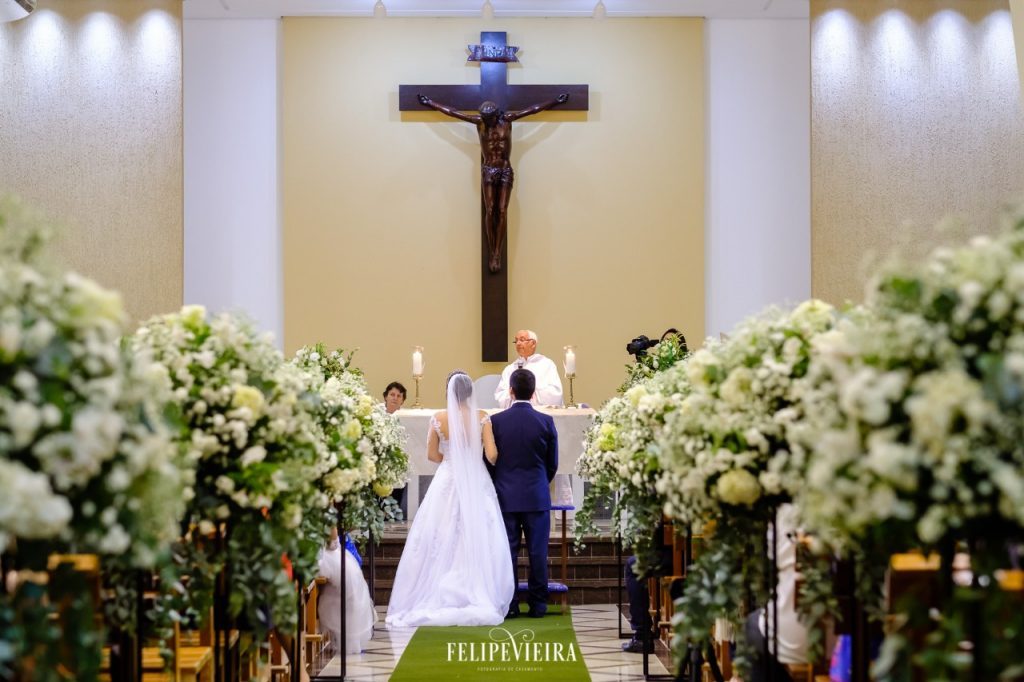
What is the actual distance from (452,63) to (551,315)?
7.94 ft

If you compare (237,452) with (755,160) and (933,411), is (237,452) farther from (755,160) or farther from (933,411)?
(755,160)

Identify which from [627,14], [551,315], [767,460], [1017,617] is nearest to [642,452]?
[767,460]

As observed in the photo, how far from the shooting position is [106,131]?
10.5 metres

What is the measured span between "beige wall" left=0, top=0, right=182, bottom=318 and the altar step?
9.50 ft

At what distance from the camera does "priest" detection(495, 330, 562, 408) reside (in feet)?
32.5

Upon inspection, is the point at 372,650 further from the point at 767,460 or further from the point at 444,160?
the point at 444,160

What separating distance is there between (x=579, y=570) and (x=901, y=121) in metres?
4.62

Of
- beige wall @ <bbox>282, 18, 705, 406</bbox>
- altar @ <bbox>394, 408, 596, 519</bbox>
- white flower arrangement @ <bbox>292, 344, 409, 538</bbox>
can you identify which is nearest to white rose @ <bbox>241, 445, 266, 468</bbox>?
white flower arrangement @ <bbox>292, 344, 409, 538</bbox>

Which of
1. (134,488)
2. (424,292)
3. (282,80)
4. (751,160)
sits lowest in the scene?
(134,488)

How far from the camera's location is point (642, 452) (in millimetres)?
5074

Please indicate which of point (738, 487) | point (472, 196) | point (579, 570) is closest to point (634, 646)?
point (579, 570)

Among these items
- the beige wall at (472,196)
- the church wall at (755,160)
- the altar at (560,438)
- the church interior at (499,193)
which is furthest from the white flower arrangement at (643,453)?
the church wall at (755,160)

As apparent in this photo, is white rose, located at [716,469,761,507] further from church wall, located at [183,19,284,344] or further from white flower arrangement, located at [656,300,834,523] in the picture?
church wall, located at [183,19,284,344]

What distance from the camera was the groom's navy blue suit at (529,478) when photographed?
8.39 meters
